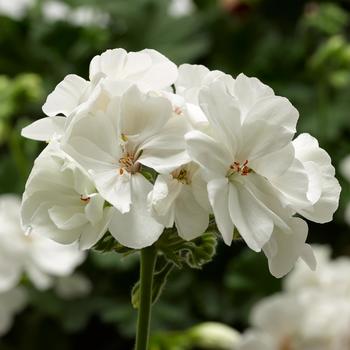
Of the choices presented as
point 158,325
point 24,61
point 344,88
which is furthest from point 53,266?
point 344,88

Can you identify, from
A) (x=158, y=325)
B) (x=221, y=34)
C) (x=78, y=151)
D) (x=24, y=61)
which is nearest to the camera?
(x=78, y=151)

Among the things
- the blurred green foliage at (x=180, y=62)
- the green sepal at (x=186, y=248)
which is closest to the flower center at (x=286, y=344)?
the blurred green foliage at (x=180, y=62)

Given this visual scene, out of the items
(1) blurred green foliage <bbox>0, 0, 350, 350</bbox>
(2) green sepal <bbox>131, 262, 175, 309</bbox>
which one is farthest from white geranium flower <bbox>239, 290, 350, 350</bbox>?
(2) green sepal <bbox>131, 262, 175, 309</bbox>

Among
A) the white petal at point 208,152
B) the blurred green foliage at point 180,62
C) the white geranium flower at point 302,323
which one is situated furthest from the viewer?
the blurred green foliage at point 180,62

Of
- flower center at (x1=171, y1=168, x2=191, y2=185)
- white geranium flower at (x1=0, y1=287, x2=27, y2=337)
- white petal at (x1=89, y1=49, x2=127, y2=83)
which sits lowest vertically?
flower center at (x1=171, y1=168, x2=191, y2=185)

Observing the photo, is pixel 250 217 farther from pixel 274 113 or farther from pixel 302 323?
pixel 302 323

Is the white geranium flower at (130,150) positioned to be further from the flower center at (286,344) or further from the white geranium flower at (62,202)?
the flower center at (286,344)

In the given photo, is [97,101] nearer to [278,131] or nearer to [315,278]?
[278,131]

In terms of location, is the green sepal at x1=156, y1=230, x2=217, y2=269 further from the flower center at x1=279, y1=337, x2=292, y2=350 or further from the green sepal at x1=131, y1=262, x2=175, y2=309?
the flower center at x1=279, y1=337, x2=292, y2=350
